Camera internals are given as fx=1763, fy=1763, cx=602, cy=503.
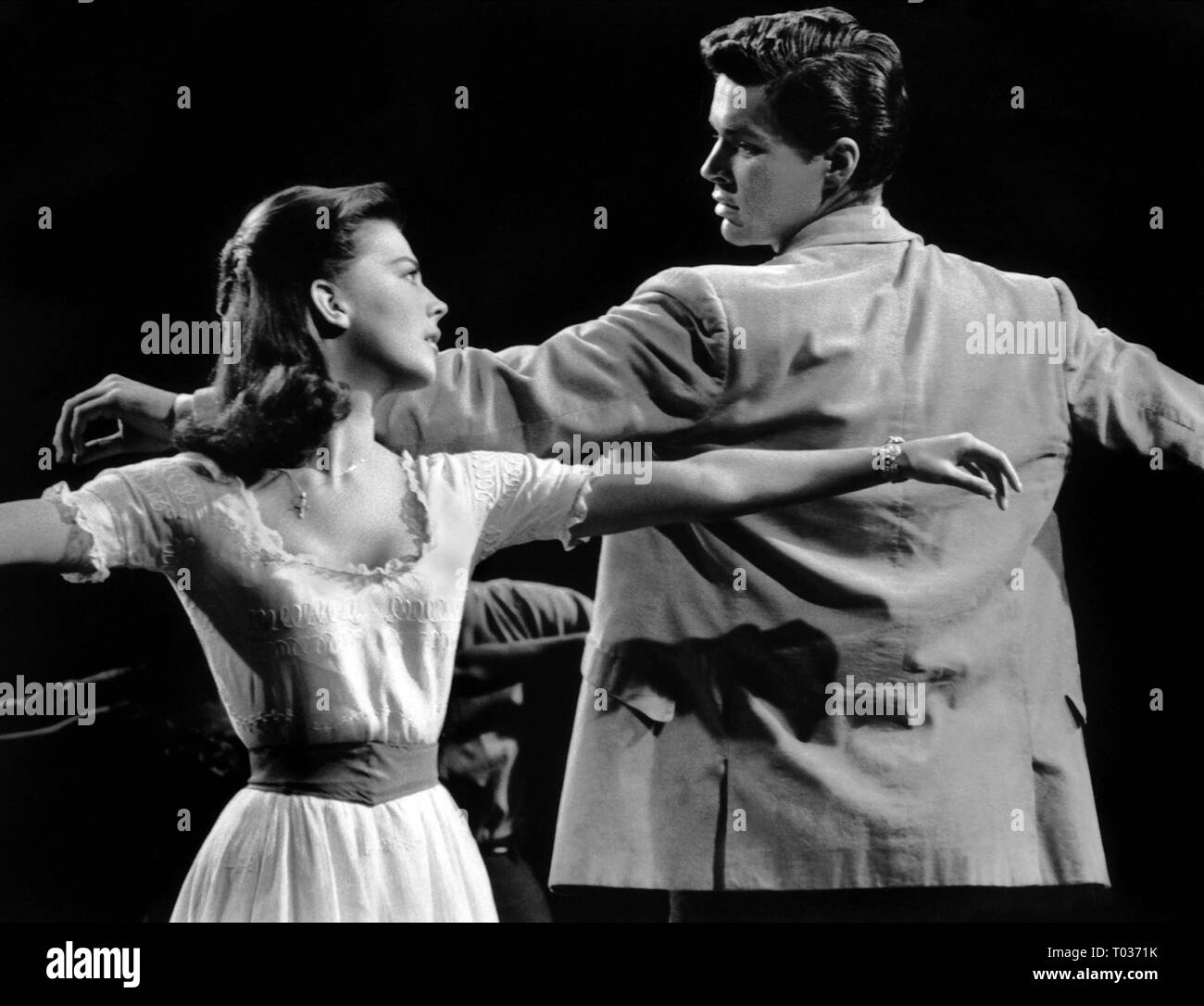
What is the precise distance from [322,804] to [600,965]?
658mm

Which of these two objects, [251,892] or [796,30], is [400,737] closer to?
[251,892]

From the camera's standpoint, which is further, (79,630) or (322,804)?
(79,630)

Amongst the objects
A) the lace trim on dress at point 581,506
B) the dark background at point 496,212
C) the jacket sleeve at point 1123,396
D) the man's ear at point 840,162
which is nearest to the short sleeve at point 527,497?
the lace trim on dress at point 581,506

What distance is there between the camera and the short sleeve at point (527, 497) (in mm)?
3051

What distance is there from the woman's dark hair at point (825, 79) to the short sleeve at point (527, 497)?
75cm

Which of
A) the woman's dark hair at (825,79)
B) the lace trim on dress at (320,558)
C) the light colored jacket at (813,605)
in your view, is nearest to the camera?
the lace trim on dress at (320,558)

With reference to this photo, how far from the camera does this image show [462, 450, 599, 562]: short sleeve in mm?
3051

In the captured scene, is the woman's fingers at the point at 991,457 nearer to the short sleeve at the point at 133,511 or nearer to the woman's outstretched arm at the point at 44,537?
the short sleeve at the point at 133,511

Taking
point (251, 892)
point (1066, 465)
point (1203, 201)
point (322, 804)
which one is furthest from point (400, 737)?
point (1203, 201)

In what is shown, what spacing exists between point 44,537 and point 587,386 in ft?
3.16

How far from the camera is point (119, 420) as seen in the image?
316cm

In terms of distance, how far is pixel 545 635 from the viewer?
10.5 feet

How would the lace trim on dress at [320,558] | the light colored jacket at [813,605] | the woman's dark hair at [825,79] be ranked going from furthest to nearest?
the woman's dark hair at [825,79], the light colored jacket at [813,605], the lace trim on dress at [320,558]

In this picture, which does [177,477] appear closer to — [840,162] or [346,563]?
[346,563]
